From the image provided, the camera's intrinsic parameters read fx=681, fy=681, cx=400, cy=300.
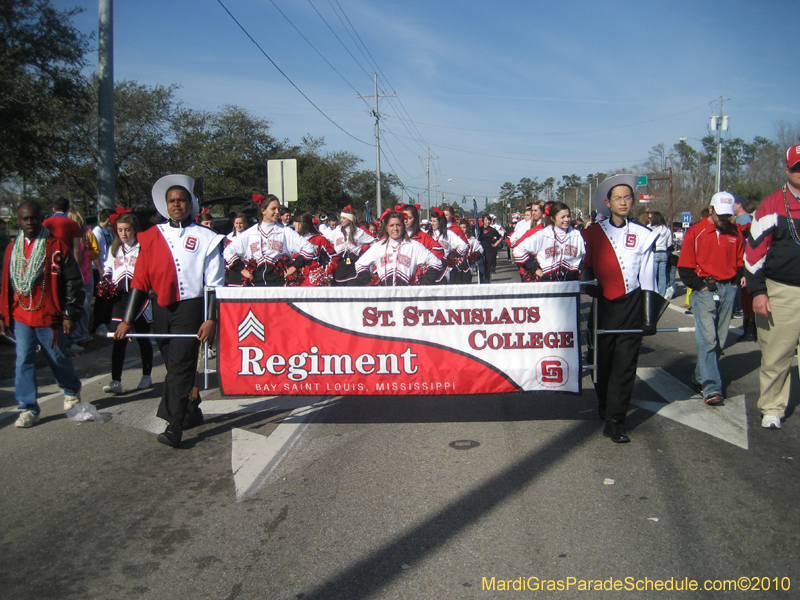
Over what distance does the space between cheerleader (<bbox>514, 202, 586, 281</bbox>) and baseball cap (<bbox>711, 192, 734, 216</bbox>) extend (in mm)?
1339

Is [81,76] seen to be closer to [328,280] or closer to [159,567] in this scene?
[328,280]

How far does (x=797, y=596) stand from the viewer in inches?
121

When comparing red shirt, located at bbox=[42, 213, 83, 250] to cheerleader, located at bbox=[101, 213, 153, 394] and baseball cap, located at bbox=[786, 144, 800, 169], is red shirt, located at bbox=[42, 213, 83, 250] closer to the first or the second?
cheerleader, located at bbox=[101, 213, 153, 394]

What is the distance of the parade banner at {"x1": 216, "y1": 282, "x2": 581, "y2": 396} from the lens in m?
5.08

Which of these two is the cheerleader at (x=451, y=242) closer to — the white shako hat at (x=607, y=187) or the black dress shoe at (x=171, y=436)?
the white shako hat at (x=607, y=187)

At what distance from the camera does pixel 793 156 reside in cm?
521

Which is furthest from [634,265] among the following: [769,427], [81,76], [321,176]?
[321,176]

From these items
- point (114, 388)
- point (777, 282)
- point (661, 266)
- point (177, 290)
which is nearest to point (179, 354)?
point (177, 290)

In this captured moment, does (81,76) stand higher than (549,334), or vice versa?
(81,76)

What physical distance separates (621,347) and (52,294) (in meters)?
4.94

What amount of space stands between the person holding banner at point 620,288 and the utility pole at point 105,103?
1106 centimetres

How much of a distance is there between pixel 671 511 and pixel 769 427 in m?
2.18

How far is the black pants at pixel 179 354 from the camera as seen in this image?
17.3 feet

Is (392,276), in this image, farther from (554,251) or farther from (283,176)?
(283,176)
